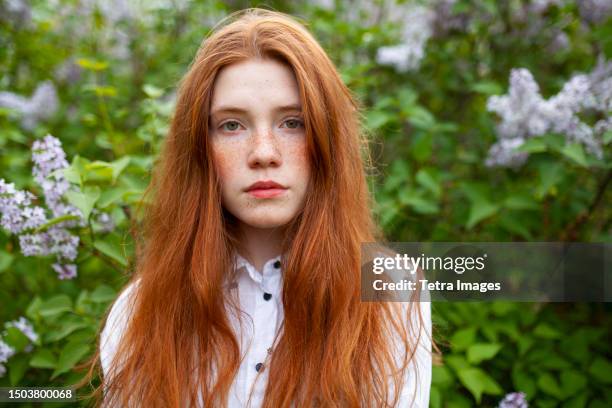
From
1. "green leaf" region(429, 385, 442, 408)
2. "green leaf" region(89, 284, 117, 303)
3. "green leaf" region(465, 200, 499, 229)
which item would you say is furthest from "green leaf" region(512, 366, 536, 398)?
"green leaf" region(89, 284, 117, 303)

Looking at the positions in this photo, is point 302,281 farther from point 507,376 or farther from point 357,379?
point 507,376

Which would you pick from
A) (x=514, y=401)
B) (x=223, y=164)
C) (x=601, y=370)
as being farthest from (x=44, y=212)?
(x=601, y=370)

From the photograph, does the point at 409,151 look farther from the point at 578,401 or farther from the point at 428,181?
the point at 578,401

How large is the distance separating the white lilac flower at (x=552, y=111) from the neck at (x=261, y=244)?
0.90 metres

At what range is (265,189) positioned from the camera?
1149 mm

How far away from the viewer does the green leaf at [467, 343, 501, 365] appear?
5.09 feet

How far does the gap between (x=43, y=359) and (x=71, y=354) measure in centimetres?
10

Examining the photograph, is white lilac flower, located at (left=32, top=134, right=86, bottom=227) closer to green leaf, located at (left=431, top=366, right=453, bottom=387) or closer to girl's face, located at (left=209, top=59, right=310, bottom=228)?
girl's face, located at (left=209, top=59, right=310, bottom=228)

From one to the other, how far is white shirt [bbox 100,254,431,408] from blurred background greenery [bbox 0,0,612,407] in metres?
0.26

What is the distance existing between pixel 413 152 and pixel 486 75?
2.24ft

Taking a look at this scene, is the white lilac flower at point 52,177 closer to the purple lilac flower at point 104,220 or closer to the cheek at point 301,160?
the purple lilac flower at point 104,220

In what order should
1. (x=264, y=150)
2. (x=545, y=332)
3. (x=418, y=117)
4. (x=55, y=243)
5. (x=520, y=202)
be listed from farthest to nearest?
(x=418, y=117), (x=520, y=202), (x=545, y=332), (x=55, y=243), (x=264, y=150)

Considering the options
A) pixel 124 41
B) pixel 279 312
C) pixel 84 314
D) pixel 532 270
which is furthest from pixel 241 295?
pixel 124 41

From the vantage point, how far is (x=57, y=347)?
1645mm
